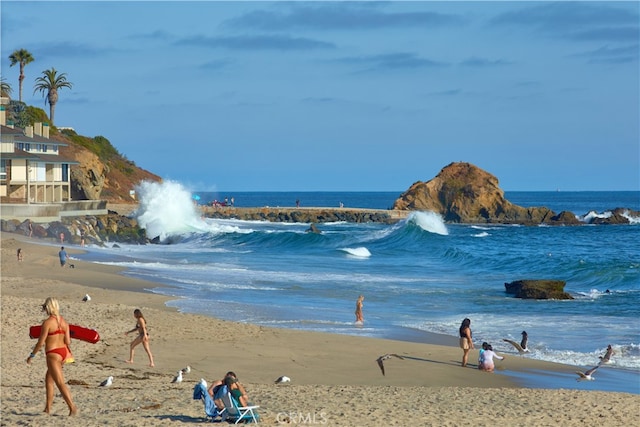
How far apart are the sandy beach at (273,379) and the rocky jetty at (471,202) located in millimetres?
67376

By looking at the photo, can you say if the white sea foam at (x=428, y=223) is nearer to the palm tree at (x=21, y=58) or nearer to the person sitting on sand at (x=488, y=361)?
the palm tree at (x=21, y=58)

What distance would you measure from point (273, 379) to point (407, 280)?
2110 cm

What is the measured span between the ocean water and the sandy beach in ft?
5.36

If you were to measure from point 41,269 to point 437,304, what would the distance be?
1423 centimetres

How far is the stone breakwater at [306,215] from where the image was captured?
84500mm

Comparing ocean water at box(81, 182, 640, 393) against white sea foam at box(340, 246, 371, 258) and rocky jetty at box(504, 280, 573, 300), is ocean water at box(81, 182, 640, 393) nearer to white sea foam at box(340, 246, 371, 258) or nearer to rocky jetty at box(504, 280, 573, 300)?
white sea foam at box(340, 246, 371, 258)

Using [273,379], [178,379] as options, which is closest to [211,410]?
[178,379]

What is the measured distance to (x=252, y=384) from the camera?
14.6 metres

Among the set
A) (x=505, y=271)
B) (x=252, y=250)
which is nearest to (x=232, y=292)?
(x=505, y=271)

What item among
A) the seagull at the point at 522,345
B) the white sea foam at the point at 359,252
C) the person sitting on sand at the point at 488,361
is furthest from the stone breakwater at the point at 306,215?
the person sitting on sand at the point at 488,361

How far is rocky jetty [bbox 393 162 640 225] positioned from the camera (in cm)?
8819

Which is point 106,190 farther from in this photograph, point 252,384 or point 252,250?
point 252,384

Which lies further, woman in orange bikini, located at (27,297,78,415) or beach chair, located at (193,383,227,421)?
beach chair, located at (193,383,227,421)

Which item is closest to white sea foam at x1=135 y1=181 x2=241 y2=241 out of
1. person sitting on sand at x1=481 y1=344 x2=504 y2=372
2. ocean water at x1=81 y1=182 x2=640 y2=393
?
ocean water at x1=81 y1=182 x2=640 y2=393
